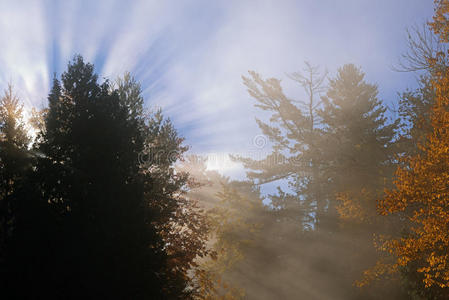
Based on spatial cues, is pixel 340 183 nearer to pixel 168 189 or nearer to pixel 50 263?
pixel 168 189

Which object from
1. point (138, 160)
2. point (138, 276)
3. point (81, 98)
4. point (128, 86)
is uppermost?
point (128, 86)

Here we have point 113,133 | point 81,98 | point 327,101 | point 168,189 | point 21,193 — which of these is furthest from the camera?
point 327,101

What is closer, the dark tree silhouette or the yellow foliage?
the dark tree silhouette

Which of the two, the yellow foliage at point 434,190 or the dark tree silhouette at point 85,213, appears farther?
the yellow foliage at point 434,190

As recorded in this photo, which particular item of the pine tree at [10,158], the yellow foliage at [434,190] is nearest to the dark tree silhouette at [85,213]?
the pine tree at [10,158]

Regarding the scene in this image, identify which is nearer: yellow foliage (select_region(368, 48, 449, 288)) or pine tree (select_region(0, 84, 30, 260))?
pine tree (select_region(0, 84, 30, 260))

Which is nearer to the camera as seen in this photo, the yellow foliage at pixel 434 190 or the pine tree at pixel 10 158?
the pine tree at pixel 10 158

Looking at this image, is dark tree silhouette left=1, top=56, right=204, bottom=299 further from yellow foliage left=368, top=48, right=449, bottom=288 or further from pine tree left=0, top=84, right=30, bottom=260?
yellow foliage left=368, top=48, right=449, bottom=288

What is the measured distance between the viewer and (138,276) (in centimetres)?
830

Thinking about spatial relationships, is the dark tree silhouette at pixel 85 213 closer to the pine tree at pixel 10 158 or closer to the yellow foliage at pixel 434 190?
the pine tree at pixel 10 158

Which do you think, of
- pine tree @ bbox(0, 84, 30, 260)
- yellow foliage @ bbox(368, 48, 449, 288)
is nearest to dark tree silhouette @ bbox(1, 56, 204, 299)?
pine tree @ bbox(0, 84, 30, 260)

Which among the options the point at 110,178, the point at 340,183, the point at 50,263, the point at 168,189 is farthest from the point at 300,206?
the point at 50,263

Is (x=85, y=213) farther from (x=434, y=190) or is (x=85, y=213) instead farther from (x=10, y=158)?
(x=434, y=190)

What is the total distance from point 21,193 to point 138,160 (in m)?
3.83
